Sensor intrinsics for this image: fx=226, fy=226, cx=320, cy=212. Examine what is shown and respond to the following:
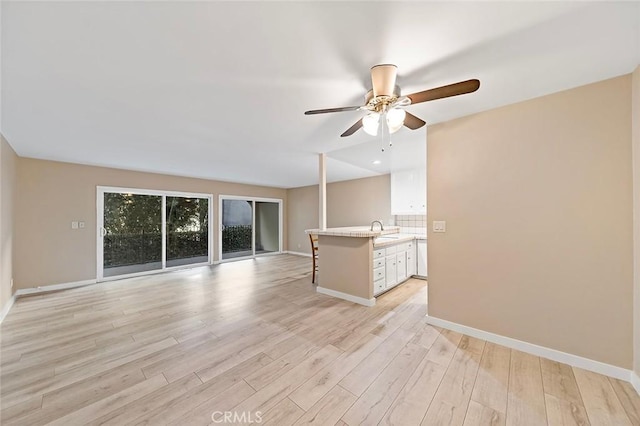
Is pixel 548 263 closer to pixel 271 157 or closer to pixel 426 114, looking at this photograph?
pixel 426 114

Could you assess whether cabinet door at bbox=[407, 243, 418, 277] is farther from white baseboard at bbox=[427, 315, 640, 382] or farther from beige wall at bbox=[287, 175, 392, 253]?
white baseboard at bbox=[427, 315, 640, 382]

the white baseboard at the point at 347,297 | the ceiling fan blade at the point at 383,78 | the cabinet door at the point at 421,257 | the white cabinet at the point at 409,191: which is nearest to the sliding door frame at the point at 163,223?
the white baseboard at the point at 347,297

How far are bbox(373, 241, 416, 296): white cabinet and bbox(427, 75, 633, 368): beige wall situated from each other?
37.5 inches

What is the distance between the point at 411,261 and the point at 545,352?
2.61m

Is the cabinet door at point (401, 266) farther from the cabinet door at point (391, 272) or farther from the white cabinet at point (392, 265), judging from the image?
the cabinet door at point (391, 272)

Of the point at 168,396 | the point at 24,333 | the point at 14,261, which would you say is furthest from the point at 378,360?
the point at 14,261

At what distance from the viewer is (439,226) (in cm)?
269

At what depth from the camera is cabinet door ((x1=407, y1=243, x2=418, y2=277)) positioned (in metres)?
4.56

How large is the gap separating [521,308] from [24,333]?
534 centimetres

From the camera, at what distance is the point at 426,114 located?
2.47 m

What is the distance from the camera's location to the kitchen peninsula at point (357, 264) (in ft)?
11.0

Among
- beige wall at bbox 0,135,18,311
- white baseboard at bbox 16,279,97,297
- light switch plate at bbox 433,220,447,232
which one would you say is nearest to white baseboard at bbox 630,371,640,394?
light switch plate at bbox 433,220,447,232

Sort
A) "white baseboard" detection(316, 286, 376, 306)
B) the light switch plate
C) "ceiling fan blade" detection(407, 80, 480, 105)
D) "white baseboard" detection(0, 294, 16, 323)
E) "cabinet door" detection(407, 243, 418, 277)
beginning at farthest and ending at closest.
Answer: "cabinet door" detection(407, 243, 418, 277), "white baseboard" detection(316, 286, 376, 306), "white baseboard" detection(0, 294, 16, 323), the light switch plate, "ceiling fan blade" detection(407, 80, 480, 105)

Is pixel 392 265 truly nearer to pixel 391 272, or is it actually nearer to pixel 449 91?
pixel 391 272
